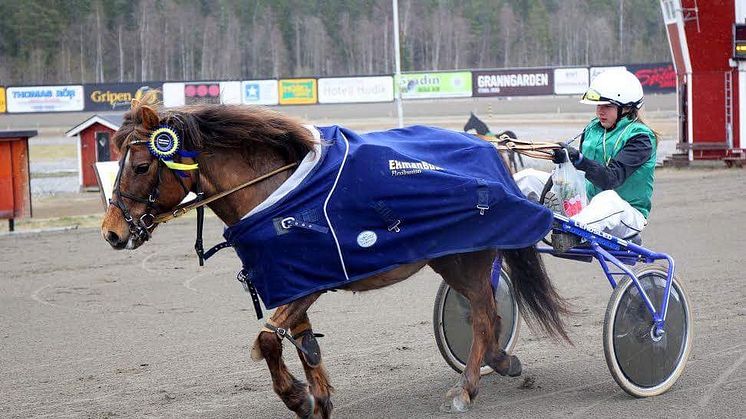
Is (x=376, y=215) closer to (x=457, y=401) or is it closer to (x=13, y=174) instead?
(x=457, y=401)

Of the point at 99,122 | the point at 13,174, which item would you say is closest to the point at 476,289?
the point at 13,174

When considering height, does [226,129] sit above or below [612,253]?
above

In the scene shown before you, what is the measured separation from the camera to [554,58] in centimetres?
5184

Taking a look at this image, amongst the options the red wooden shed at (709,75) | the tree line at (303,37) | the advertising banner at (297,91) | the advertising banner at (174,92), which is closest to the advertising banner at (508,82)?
the advertising banner at (297,91)

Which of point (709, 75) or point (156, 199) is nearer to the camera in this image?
point (156, 199)

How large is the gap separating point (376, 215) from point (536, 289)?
1339mm

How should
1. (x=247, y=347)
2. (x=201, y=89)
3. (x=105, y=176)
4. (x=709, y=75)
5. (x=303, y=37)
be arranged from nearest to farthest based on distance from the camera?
(x=247, y=347) < (x=105, y=176) < (x=709, y=75) < (x=201, y=89) < (x=303, y=37)

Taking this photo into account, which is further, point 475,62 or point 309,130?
point 475,62

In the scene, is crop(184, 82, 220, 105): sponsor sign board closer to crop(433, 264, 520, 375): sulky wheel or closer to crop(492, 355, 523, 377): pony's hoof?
crop(433, 264, 520, 375): sulky wheel

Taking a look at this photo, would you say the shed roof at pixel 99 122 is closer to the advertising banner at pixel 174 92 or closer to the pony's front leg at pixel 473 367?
the advertising banner at pixel 174 92

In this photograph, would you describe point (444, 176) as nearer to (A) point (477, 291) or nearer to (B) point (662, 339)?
(A) point (477, 291)

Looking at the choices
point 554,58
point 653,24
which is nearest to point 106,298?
point 554,58

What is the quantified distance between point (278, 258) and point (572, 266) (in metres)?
5.26

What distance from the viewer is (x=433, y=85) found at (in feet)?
98.4
